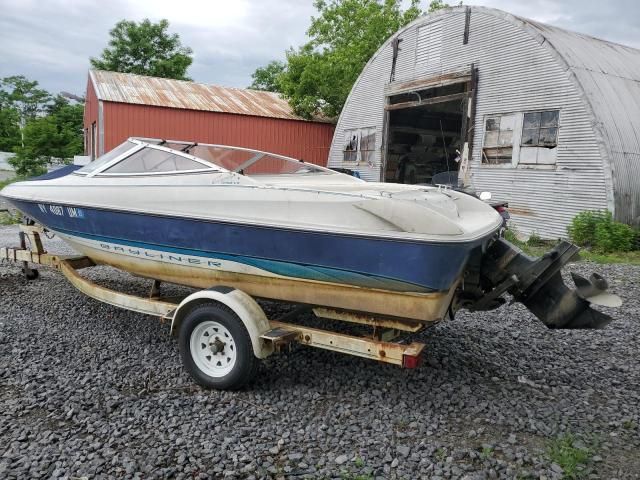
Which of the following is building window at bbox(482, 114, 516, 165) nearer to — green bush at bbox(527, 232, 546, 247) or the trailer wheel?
green bush at bbox(527, 232, 546, 247)

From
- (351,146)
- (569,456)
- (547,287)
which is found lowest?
(569,456)

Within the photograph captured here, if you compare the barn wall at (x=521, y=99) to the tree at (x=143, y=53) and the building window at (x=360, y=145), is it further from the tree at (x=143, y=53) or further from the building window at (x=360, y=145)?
the tree at (x=143, y=53)

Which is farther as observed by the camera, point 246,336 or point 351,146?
point 351,146

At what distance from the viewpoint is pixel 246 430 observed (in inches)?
129

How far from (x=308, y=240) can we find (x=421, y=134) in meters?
15.0

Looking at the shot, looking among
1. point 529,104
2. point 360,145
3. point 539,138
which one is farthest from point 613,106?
point 360,145

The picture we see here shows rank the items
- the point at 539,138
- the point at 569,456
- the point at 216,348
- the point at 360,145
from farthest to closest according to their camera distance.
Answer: the point at 360,145, the point at 539,138, the point at 216,348, the point at 569,456

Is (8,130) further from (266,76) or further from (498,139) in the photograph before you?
(498,139)

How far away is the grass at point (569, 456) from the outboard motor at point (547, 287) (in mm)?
910

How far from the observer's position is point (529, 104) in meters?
11.3

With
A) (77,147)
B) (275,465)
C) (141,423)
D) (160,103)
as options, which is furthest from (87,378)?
(77,147)

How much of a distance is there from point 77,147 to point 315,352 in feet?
84.0

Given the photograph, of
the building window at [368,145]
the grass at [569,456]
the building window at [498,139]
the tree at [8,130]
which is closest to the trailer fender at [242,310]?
the grass at [569,456]

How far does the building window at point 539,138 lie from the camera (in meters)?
10.9
